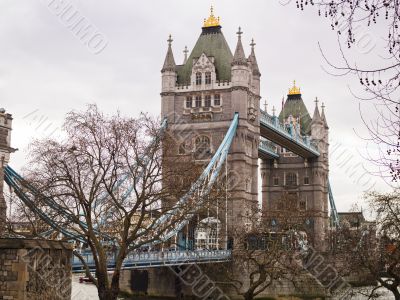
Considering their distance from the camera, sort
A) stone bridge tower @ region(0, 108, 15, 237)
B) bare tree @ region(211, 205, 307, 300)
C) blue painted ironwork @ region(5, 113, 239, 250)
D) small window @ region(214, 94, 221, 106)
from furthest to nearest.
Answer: small window @ region(214, 94, 221, 106) < bare tree @ region(211, 205, 307, 300) < stone bridge tower @ region(0, 108, 15, 237) < blue painted ironwork @ region(5, 113, 239, 250)

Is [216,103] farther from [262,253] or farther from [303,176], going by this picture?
[303,176]

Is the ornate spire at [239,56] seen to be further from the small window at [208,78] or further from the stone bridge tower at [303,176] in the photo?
the stone bridge tower at [303,176]

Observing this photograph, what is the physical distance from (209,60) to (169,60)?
3.14 m

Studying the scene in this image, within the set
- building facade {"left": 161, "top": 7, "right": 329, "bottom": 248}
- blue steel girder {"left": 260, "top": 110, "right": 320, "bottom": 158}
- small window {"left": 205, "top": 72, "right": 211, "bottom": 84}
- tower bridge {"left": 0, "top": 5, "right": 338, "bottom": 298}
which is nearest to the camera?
tower bridge {"left": 0, "top": 5, "right": 338, "bottom": 298}

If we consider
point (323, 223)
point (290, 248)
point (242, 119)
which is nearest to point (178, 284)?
point (290, 248)

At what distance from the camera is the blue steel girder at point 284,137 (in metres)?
53.2

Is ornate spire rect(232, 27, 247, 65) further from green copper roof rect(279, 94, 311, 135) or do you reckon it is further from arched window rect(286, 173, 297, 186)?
green copper roof rect(279, 94, 311, 135)

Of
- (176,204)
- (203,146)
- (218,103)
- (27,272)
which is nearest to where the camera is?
(27,272)

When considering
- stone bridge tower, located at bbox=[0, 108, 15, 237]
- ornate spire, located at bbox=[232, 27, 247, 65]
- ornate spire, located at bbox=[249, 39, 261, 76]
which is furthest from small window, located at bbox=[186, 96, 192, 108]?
stone bridge tower, located at bbox=[0, 108, 15, 237]

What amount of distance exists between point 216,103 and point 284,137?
10.9 meters

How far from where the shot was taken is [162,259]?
101 ft

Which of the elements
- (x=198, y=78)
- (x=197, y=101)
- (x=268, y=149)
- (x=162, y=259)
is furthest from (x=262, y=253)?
(x=268, y=149)

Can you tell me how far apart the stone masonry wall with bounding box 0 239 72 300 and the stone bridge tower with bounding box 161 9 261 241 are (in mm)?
28425

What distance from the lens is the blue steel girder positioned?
53188mm
